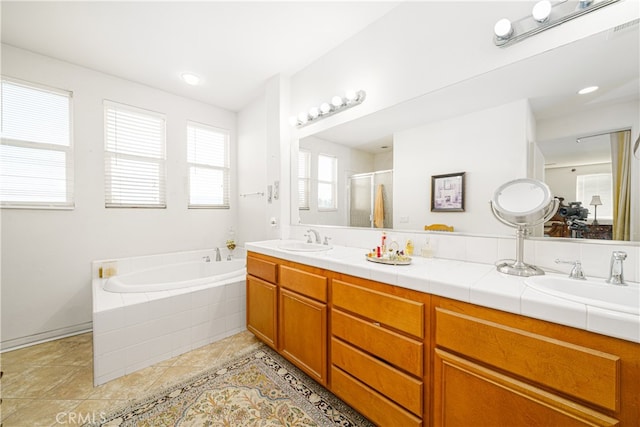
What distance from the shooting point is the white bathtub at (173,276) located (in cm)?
210

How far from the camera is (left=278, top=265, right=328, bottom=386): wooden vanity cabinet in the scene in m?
1.49

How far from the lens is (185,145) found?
3.08m

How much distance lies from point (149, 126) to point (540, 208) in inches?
142

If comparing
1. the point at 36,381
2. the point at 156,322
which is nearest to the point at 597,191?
the point at 156,322

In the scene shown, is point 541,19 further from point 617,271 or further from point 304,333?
point 304,333

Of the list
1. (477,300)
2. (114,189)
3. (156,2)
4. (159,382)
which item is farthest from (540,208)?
(114,189)

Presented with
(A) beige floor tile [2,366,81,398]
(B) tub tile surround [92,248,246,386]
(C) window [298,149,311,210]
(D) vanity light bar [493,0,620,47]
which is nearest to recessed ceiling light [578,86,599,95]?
(D) vanity light bar [493,0,620,47]

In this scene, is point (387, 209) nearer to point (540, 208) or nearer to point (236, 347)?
point (540, 208)

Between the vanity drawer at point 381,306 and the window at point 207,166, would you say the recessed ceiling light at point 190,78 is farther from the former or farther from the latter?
the vanity drawer at point 381,306

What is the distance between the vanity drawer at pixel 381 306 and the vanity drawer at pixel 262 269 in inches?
24.3

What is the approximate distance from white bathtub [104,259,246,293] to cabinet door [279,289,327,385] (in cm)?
97

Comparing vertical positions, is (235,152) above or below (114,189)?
above

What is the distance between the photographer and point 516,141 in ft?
4.20

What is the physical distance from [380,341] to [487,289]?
556 mm
